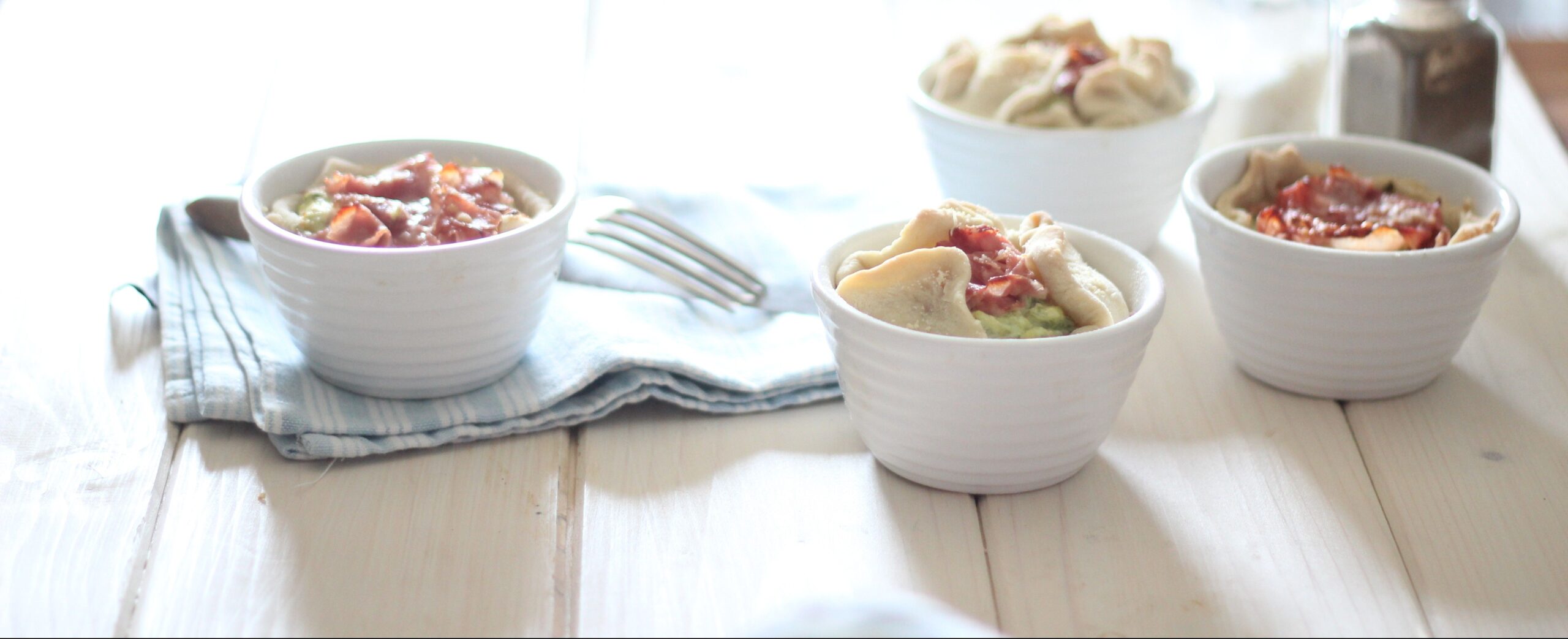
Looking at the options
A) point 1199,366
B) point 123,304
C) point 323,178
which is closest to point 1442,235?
point 1199,366

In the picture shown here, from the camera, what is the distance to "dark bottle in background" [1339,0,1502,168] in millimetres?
2037

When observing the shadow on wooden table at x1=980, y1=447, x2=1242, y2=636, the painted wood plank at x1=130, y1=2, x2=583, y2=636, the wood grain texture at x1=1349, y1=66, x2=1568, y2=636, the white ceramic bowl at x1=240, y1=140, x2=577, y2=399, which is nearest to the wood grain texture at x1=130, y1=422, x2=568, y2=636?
the painted wood plank at x1=130, y1=2, x2=583, y2=636

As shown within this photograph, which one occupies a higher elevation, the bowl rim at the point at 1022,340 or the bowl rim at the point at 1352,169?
the bowl rim at the point at 1022,340

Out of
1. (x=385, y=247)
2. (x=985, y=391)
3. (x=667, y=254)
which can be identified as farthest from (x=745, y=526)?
(x=667, y=254)

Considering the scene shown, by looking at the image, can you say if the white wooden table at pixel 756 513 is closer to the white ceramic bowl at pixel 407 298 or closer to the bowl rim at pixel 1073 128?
the white ceramic bowl at pixel 407 298

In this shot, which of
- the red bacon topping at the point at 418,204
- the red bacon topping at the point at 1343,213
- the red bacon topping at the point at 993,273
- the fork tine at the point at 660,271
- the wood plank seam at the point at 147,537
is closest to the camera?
the wood plank seam at the point at 147,537

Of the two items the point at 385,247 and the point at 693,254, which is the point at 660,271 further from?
the point at 385,247

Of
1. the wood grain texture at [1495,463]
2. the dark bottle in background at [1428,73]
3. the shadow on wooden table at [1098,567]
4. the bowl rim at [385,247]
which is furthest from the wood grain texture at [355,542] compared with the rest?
the dark bottle in background at [1428,73]

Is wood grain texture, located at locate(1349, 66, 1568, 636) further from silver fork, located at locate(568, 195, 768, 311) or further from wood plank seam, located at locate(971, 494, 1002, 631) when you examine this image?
silver fork, located at locate(568, 195, 768, 311)

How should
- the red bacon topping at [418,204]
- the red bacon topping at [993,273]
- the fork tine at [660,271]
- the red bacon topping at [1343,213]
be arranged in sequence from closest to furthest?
1. the red bacon topping at [993,273]
2. the red bacon topping at [418,204]
3. the red bacon topping at [1343,213]
4. the fork tine at [660,271]

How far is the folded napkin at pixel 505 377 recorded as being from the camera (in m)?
1.51

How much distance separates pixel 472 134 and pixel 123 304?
76 centimetres

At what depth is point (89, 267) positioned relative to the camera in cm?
189

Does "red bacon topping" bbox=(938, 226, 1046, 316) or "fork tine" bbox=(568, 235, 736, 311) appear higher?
"red bacon topping" bbox=(938, 226, 1046, 316)
